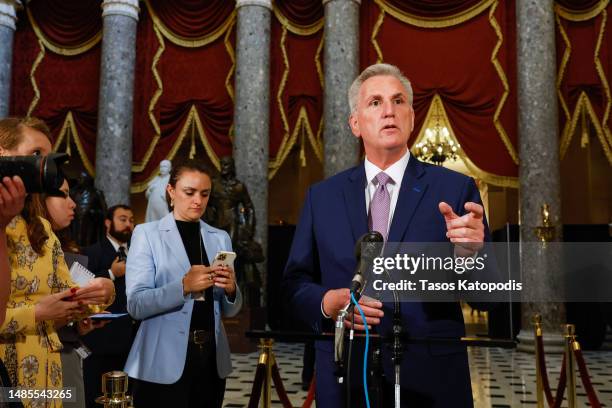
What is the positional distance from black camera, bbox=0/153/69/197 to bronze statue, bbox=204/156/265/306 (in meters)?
7.70

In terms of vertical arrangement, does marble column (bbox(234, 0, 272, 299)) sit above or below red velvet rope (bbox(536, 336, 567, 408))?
above

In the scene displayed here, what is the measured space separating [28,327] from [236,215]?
7.38 m

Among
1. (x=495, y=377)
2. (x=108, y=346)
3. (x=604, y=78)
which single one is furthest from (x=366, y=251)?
(x=604, y=78)

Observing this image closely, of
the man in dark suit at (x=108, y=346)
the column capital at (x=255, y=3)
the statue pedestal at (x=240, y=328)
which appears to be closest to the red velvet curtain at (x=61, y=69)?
the column capital at (x=255, y=3)

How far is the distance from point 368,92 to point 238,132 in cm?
851

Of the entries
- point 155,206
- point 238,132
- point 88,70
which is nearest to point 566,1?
point 238,132

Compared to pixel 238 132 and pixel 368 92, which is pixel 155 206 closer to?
pixel 238 132

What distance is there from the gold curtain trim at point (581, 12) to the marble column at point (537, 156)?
0.43 metres

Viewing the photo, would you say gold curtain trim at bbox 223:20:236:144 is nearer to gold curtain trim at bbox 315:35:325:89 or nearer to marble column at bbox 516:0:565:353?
gold curtain trim at bbox 315:35:325:89

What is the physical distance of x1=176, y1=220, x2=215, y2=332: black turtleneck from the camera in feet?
9.07

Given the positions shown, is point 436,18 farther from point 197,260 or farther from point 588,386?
point 197,260

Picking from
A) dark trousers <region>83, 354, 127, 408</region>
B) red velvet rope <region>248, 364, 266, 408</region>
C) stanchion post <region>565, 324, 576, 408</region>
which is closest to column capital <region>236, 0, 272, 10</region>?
stanchion post <region>565, 324, 576, 408</region>

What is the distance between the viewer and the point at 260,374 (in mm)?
3020

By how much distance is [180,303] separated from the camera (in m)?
2.61
